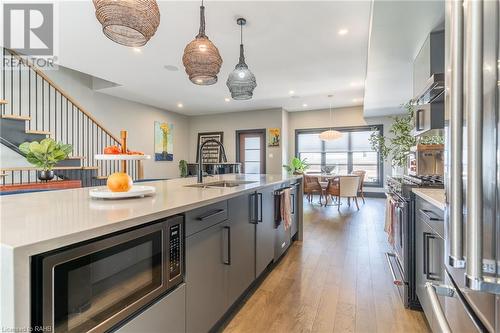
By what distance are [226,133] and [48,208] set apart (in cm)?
779

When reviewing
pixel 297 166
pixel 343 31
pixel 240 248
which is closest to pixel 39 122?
pixel 240 248

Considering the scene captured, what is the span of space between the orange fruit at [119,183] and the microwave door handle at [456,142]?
4.71 ft

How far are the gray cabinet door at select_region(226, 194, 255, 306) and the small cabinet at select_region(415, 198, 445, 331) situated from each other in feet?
3.72

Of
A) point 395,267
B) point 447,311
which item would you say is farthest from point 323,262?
point 447,311

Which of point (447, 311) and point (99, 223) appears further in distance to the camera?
point (447, 311)

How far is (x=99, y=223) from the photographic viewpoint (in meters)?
0.81

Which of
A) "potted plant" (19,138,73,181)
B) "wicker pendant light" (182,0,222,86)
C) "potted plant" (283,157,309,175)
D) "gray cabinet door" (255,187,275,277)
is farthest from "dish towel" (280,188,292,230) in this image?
"potted plant" (283,157,309,175)

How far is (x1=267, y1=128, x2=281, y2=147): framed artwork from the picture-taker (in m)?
7.98

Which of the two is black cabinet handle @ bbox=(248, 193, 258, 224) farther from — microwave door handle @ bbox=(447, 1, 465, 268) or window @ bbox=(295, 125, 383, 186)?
window @ bbox=(295, 125, 383, 186)

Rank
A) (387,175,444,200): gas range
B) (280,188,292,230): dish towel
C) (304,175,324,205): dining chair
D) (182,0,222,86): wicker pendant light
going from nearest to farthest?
(387,175,444,200): gas range < (182,0,222,86): wicker pendant light < (280,188,292,230): dish towel < (304,175,324,205): dining chair

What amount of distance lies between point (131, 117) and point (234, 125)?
127 inches

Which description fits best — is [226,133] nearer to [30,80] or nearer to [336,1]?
[30,80]

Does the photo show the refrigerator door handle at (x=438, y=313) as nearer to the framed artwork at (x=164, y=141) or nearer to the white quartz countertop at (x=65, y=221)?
the white quartz countertop at (x=65, y=221)

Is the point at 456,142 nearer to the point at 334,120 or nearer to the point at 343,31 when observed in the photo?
the point at 343,31
